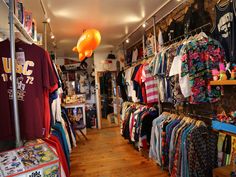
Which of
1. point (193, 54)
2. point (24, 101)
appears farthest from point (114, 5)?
point (24, 101)

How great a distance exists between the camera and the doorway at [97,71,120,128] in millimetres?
6211

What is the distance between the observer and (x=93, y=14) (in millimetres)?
3006

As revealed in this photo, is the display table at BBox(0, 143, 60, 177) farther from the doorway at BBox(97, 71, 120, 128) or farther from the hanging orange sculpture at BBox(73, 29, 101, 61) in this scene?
the doorway at BBox(97, 71, 120, 128)

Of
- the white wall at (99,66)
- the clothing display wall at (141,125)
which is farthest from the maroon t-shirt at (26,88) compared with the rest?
the white wall at (99,66)

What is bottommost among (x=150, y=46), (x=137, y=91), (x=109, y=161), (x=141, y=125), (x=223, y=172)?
(x=109, y=161)

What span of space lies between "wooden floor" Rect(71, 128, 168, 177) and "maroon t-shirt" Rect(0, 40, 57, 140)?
1772 millimetres

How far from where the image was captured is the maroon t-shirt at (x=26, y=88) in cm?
132

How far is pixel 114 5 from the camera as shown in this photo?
2721 millimetres

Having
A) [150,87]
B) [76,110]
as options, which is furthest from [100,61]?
[150,87]

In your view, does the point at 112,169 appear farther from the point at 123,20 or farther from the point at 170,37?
the point at 123,20

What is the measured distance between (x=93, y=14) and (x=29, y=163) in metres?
2.55

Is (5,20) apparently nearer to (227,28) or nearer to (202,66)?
(202,66)

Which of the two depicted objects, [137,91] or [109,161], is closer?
[109,161]

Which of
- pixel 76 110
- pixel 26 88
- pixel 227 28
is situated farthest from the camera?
pixel 76 110
